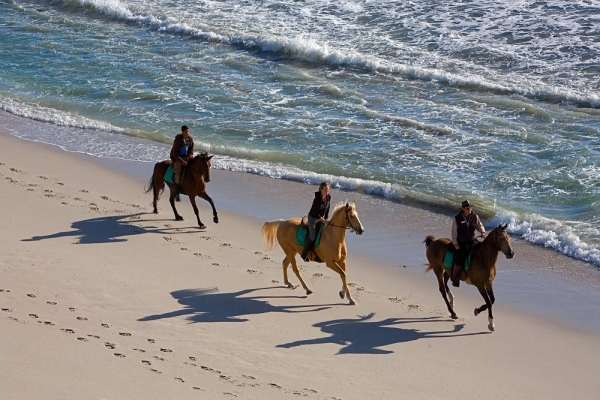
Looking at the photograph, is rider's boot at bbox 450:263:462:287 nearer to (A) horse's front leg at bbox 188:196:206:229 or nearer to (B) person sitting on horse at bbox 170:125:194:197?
(A) horse's front leg at bbox 188:196:206:229

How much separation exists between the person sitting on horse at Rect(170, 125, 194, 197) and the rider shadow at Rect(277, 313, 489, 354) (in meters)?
5.21

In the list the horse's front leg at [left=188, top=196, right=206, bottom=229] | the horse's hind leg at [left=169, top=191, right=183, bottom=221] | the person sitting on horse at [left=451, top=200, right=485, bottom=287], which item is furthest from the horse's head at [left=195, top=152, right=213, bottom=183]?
the person sitting on horse at [left=451, top=200, right=485, bottom=287]

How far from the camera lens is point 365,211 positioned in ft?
56.2

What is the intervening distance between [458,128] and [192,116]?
23.2 ft

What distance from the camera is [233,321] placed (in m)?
12.1

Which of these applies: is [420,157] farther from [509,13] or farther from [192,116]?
[509,13]

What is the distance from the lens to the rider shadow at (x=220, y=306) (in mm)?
12148

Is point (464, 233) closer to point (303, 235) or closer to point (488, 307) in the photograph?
point (488, 307)

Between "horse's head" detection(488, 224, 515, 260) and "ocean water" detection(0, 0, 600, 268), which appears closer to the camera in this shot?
"horse's head" detection(488, 224, 515, 260)

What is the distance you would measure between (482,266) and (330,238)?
88.5 inches

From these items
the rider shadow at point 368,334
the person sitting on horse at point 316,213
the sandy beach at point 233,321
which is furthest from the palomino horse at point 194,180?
the rider shadow at point 368,334

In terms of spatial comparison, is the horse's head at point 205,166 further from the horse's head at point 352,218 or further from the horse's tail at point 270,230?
the horse's head at point 352,218

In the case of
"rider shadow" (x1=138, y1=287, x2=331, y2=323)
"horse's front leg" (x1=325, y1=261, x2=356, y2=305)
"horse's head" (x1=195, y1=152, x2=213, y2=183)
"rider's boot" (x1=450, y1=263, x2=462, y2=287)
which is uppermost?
"horse's head" (x1=195, y1=152, x2=213, y2=183)

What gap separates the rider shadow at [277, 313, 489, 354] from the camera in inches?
457
